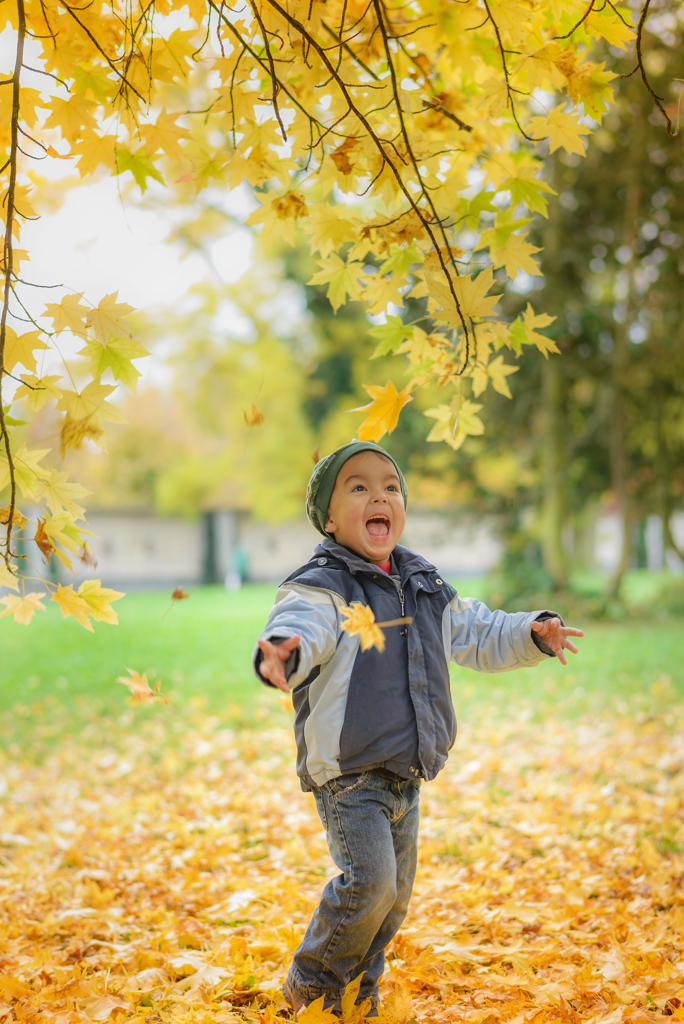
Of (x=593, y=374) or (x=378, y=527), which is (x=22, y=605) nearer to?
(x=378, y=527)

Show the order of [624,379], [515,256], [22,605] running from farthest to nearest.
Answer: [624,379] → [515,256] → [22,605]

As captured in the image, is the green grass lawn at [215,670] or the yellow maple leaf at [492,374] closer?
the yellow maple leaf at [492,374]

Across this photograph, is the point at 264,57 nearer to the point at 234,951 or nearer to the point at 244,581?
the point at 234,951

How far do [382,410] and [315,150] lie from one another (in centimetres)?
86

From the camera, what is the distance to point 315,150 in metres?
2.38

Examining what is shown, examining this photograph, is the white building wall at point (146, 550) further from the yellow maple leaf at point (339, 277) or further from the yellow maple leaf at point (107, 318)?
the yellow maple leaf at point (107, 318)

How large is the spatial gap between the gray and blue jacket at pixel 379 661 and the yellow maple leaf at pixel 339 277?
33.7 inches

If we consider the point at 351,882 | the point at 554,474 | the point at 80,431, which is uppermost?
the point at 554,474


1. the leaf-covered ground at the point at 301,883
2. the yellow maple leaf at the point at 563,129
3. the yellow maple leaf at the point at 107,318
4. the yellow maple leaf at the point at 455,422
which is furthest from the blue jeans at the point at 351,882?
the yellow maple leaf at the point at 563,129

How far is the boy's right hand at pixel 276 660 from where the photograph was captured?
1.65 metres

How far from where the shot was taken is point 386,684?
6.66ft

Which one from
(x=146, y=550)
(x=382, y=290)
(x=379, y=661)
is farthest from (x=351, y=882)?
(x=146, y=550)

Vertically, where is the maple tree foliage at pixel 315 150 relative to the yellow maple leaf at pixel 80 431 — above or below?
above

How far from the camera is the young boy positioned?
196 centimetres
